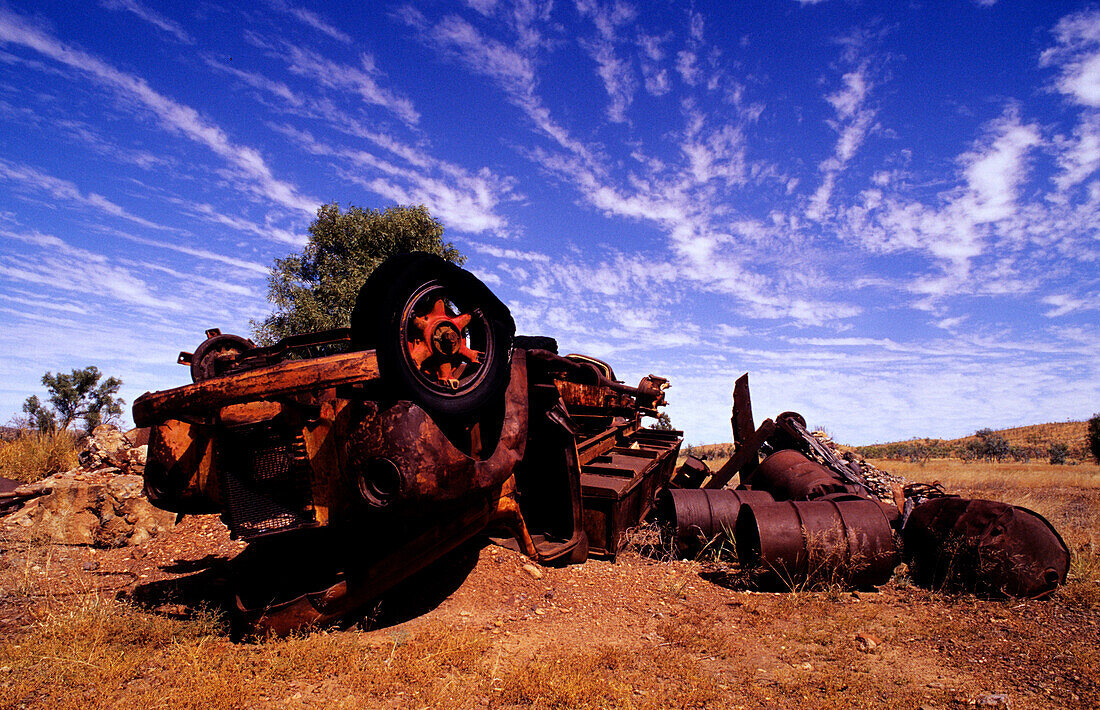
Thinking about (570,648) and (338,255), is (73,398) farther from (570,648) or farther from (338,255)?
(570,648)

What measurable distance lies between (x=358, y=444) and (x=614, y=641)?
8.40 feet

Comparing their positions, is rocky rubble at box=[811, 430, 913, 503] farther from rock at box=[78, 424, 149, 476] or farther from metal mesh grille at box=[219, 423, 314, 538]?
rock at box=[78, 424, 149, 476]

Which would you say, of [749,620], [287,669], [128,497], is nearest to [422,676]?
[287,669]

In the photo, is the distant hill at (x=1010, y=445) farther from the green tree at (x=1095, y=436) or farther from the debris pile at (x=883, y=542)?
the debris pile at (x=883, y=542)

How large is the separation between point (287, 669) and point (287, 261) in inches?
744

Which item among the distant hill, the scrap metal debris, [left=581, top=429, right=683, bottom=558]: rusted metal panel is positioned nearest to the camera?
the scrap metal debris

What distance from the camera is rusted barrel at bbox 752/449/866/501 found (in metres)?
7.53

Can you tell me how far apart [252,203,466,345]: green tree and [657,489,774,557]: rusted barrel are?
14.7m

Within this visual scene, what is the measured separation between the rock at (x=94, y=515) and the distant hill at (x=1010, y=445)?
79.7ft

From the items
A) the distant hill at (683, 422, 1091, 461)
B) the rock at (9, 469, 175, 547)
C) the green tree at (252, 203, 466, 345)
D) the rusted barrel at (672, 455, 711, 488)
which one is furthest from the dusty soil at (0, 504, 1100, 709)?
the distant hill at (683, 422, 1091, 461)

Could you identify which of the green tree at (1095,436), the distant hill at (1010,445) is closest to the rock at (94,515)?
the distant hill at (1010,445)

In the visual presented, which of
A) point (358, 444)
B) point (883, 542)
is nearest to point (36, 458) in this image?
point (358, 444)

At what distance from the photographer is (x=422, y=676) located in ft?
11.3

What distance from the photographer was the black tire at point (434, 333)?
12.6ft
